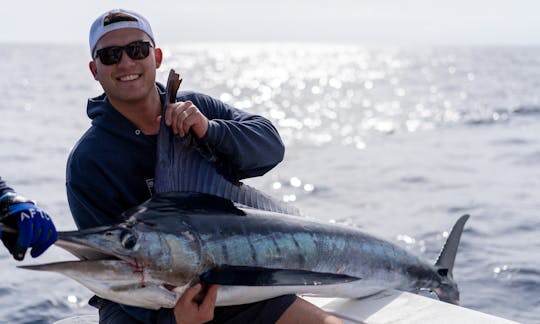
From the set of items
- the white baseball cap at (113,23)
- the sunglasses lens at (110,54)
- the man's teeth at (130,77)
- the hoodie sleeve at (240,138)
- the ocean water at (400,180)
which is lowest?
the ocean water at (400,180)

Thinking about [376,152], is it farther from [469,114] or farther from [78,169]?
[78,169]

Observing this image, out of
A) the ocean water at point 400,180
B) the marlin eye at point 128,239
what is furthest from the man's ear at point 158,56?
the ocean water at point 400,180

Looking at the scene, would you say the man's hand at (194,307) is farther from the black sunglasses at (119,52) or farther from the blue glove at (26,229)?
the black sunglasses at (119,52)

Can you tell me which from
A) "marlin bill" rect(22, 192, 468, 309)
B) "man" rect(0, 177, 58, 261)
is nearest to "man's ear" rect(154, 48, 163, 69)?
"marlin bill" rect(22, 192, 468, 309)

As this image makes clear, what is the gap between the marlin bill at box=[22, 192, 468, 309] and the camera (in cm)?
247

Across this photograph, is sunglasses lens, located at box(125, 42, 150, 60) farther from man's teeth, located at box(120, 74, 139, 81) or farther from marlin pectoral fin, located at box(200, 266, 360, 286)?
marlin pectoral fin, located at box(200, 266, 360, 286)

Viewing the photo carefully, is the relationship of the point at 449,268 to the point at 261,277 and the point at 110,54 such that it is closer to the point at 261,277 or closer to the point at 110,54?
the point at 261,277

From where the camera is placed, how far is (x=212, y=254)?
8.71 ft

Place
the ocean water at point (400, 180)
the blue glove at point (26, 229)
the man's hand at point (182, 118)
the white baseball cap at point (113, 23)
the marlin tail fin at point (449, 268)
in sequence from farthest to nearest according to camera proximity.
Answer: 1. the ocean water at point (400, 180)
2. the marlin tail fin at point (449, 268)
3. the white baseball cap at point (113, 23)
4. the man's hand at point (182, 118)
5. the blue glove at point (26, 229)

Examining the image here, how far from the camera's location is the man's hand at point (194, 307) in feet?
8.54

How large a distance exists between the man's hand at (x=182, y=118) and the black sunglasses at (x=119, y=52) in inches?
12.3

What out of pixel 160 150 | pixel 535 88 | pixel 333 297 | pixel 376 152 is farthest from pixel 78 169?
pixel 535 88

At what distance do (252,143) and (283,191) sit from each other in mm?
7024

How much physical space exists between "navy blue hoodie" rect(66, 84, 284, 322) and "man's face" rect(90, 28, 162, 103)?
93mm
